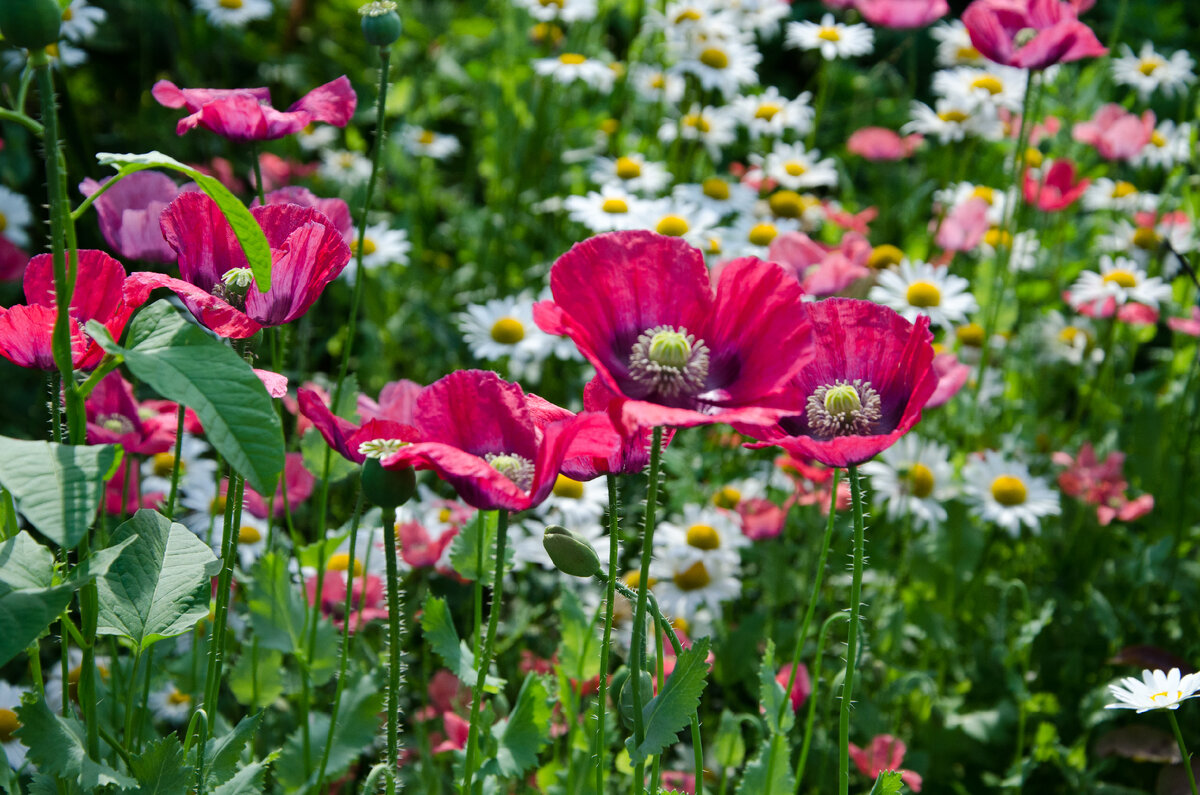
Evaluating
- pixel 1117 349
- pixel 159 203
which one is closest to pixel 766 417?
pixel 159 203

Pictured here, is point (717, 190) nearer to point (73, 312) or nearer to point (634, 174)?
point (634, 174)

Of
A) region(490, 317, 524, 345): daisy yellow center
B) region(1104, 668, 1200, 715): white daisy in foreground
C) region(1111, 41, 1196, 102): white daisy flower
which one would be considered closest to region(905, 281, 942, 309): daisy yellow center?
region(490, 317, 524, 345): daisy yellow center

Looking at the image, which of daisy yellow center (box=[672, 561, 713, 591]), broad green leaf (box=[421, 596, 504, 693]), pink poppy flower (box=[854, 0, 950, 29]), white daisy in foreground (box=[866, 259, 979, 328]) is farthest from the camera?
pink poppy flower (box=[854, 0, 950, 29])

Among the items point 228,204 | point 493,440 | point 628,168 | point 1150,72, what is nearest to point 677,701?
point 493,440

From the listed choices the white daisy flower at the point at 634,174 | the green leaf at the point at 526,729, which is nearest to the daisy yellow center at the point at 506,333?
the white daisy flower at the point at 634,174

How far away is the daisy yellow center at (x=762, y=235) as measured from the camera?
2.66 m

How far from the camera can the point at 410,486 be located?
92 centimetres

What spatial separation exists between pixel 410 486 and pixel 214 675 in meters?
0.34

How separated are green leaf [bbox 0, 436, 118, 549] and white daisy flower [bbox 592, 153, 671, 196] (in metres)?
2.14

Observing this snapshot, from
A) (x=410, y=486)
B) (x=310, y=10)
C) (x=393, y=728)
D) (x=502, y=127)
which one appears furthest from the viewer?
(x=310, y=10)

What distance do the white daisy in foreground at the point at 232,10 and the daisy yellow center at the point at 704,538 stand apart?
6.38 ft

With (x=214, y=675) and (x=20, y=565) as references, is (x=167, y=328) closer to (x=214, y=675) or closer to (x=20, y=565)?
(x=20, y=565)

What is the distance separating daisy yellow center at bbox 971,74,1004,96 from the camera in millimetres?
3027

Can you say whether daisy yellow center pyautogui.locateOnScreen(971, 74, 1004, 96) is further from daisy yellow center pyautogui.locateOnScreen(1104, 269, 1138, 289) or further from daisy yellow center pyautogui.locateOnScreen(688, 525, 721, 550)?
daisy yellow center pyautogui.locateOnScreen(688, 525, 721, 550)
